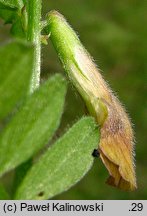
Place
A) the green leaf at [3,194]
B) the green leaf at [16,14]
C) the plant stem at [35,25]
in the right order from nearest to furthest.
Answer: the green leaf at [3,194]
the plant stem at [35,25]
the green leaf at [16,14]

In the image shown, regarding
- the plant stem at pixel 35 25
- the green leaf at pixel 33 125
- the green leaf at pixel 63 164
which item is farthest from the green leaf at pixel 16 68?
the plant stem at pixel 35 25

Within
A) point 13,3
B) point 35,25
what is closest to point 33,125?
point 35,25

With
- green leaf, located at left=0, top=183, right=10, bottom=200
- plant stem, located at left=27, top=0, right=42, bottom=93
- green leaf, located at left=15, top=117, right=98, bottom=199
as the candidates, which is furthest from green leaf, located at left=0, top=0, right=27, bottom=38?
green leaf, located at left=0, top=183, right=10, bottom=200

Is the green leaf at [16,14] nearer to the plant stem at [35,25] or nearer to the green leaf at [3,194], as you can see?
the plant stem at [35,25]

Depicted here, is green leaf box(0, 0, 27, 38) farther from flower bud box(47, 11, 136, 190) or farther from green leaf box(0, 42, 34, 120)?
green leaf box(0, 42, 34, 120)

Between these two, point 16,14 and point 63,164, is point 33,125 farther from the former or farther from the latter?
point 16,14

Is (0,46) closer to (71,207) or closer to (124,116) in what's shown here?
(71,207)

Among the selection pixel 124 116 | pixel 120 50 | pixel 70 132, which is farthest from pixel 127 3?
pixel 70 132
